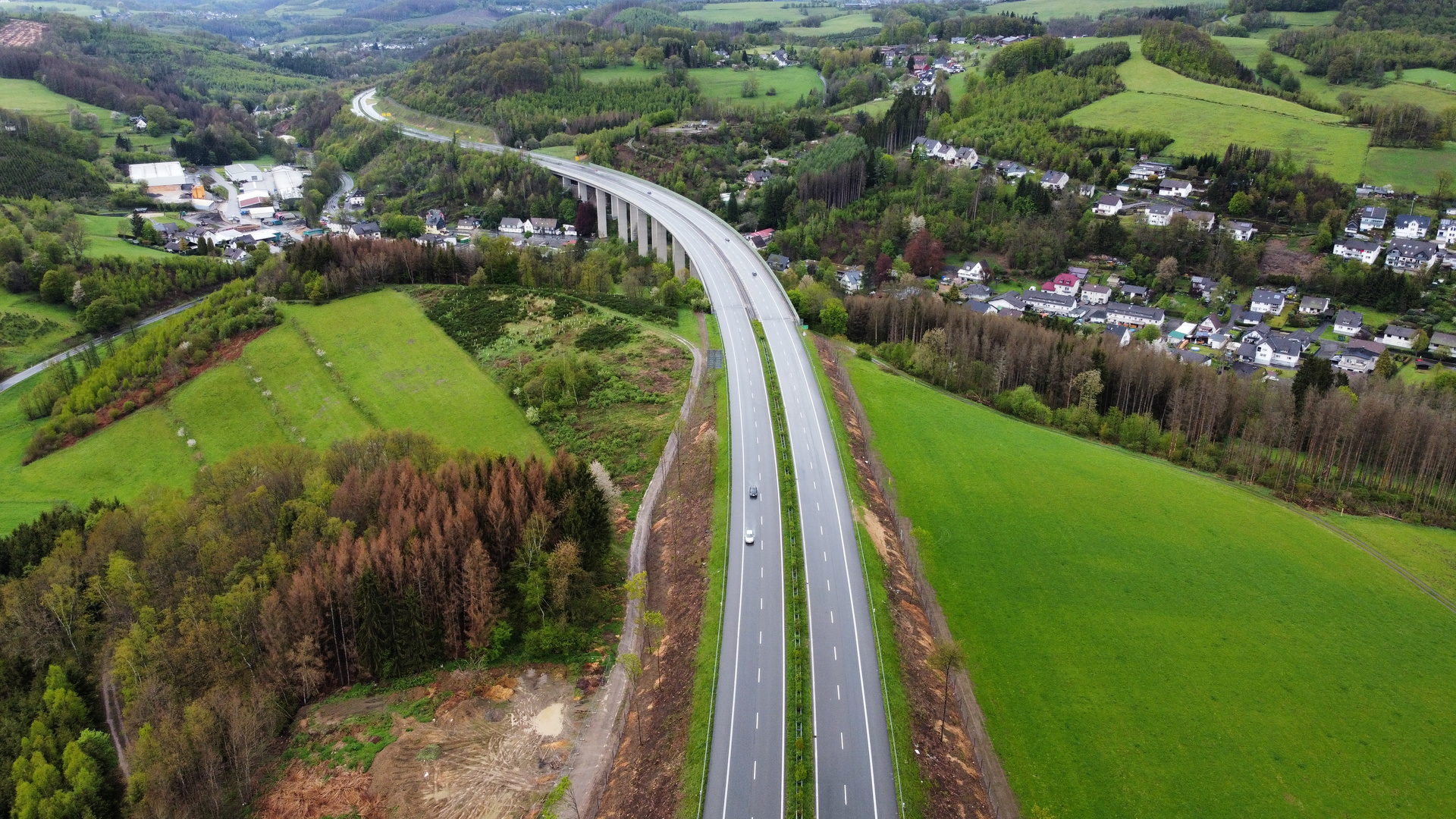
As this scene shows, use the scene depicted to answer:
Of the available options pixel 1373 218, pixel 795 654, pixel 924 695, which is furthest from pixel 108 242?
pixel 1373 218

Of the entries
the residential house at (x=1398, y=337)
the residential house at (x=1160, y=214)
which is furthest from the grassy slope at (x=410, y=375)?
the residential house at (x=1160, y=214)

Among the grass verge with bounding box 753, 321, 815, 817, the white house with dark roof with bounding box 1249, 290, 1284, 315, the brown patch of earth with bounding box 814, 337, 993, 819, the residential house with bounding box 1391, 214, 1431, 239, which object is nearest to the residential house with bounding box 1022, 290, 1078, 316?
the white house with dark roof with bounding box 1249, 290, 1284, 315

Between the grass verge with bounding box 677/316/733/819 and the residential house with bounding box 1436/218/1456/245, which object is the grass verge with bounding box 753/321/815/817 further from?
the residential house with bounding box 1436/218/1456/245

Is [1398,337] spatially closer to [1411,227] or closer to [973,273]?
[1411,227]

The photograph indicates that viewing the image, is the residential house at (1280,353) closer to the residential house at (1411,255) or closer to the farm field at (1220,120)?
the residential house at (1411,255)

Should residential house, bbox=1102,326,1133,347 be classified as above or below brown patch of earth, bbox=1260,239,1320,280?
below

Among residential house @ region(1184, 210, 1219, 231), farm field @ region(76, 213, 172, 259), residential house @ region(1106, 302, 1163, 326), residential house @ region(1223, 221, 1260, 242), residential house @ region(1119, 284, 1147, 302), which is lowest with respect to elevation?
residential house @ region(1106, 302, 1163, 326)

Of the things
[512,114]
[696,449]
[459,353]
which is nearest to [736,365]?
[696,449]
